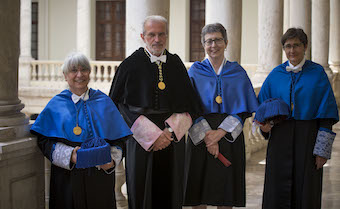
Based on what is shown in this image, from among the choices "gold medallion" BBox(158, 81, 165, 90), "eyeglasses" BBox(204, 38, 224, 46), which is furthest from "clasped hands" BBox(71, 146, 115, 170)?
"eyeglasses" BBox(204, 38, 224, 46)

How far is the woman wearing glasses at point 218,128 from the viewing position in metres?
→ 4.18

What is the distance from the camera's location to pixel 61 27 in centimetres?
2261

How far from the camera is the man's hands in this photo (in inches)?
152

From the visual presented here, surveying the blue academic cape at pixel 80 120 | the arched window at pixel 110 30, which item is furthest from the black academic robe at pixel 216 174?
the arched window at pixel 110 30

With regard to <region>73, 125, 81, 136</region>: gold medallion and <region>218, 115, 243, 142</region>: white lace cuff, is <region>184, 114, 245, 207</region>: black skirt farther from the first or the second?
<region>73, 125, 81, 136</region>: gold medallion

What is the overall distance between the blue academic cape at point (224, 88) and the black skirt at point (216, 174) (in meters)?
0.09

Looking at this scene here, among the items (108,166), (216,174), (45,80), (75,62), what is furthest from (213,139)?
(45,80)

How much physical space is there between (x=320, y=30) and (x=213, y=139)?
9846 mm

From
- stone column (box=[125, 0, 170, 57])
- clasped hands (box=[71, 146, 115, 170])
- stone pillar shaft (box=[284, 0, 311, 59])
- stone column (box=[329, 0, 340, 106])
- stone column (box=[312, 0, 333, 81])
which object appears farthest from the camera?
stone column (box=[329, 0, 340, 106])

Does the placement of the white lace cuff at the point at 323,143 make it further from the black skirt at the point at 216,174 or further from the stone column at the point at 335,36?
the stone column at the point at 335,36

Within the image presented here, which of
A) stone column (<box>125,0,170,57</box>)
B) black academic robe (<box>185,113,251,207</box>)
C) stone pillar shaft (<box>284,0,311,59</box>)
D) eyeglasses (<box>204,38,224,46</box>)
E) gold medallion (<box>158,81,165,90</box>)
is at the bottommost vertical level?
black academic robe (<box>185,113,251,207</box>)

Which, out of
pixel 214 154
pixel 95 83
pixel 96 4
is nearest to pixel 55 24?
pixel 96 4

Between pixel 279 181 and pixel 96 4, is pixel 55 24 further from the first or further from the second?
pixel 279 181

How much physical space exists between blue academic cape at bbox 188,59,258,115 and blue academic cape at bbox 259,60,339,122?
0.24 metres
